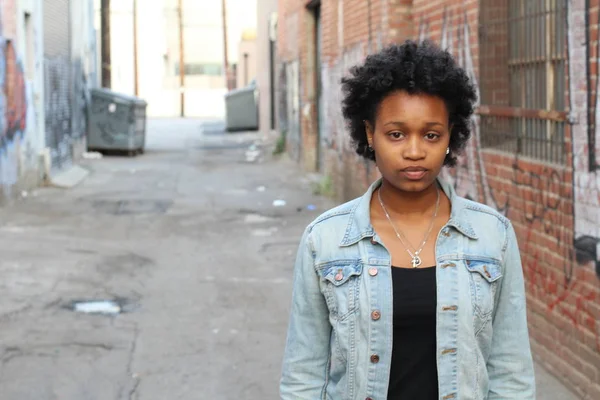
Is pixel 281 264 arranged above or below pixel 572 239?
below

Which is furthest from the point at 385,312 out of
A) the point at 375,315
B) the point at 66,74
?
the point at 66,74

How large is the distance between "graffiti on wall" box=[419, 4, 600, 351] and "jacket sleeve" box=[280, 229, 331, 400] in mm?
3069

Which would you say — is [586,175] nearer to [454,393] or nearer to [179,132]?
[454,393]

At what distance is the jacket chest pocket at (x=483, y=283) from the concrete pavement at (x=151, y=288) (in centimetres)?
340

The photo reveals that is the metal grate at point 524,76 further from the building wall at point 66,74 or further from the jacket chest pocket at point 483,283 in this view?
the building wall at point 66,74

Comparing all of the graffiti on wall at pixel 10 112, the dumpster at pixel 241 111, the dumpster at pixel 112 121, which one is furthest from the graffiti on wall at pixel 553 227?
the dumpster at pixel 241 111

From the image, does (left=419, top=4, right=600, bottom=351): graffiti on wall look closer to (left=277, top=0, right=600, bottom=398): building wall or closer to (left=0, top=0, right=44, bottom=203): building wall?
(left=277, top=0, right=600, bottom=398): building wall

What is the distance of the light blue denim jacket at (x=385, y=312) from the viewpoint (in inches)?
98.0

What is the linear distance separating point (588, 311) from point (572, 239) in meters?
0.43

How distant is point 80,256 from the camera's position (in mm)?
10289

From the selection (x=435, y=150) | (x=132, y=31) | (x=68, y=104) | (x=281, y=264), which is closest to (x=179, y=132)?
(x=68, y=104)

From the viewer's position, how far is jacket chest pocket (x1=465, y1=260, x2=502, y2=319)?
2512 mm

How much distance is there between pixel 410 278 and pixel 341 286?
0.55 feet

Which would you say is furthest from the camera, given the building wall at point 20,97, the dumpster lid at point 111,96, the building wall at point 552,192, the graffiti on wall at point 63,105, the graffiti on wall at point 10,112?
the dumpster lid at point 111,96
